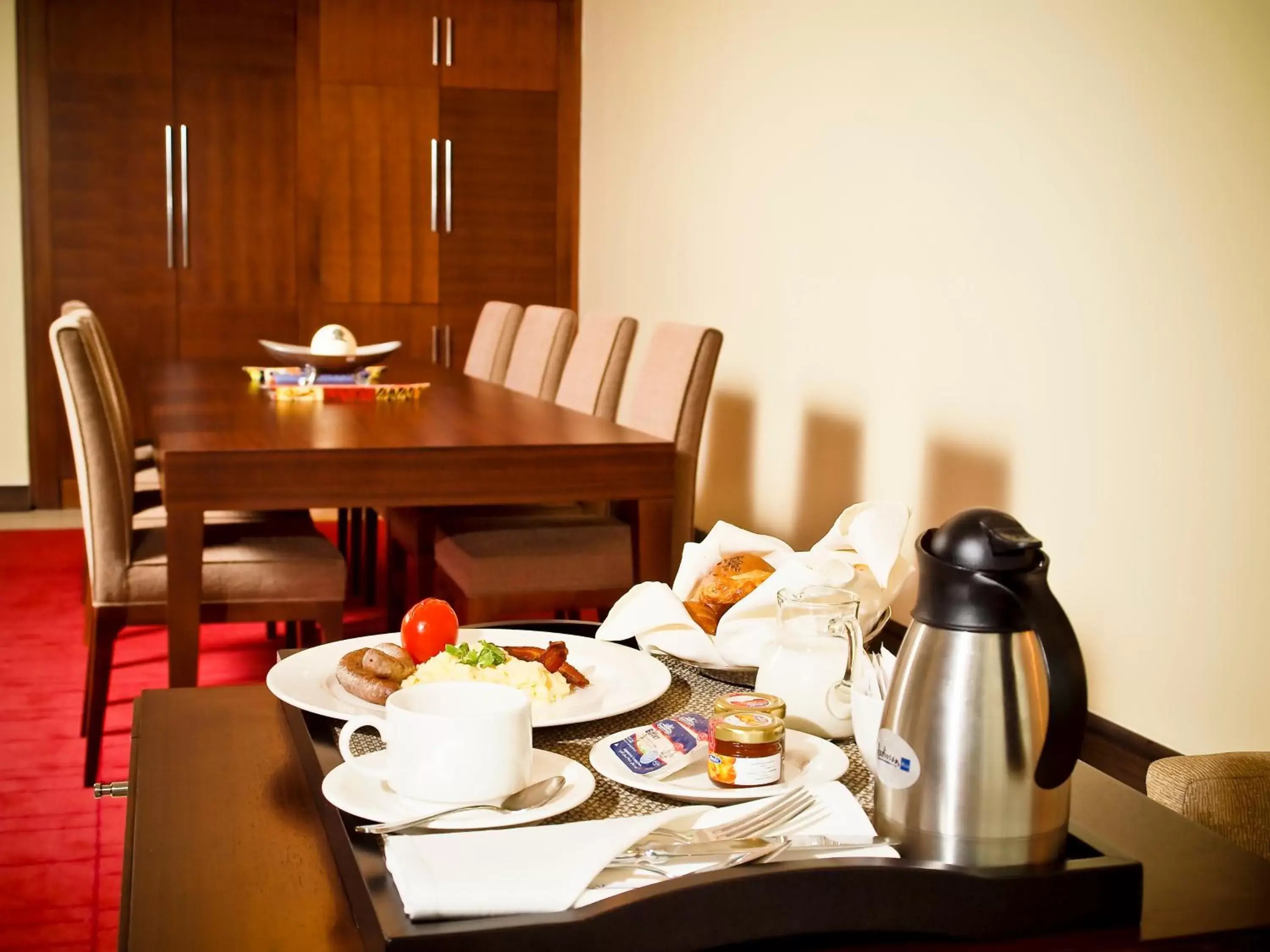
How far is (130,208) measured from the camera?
577 centimetres

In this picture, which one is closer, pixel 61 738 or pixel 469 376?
pixel 61 738

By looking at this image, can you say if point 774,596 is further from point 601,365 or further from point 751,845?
point 601,365

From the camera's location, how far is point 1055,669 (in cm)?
76

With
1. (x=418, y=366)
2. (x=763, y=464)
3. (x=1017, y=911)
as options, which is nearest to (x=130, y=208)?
(x=418, y=366)

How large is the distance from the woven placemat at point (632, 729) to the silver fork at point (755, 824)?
0.18ft

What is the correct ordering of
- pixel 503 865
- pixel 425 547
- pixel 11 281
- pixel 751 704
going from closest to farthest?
pixel 503 865 → pixel 751 704 → pixel 425 547 → pixel 11 281

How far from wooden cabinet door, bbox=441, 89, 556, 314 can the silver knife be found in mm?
5602

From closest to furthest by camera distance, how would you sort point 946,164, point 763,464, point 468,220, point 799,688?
point 799,688, point 946,164, point 763,464, point 468,220

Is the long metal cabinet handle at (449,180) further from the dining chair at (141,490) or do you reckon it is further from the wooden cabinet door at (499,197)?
the dining chair at (141,490)

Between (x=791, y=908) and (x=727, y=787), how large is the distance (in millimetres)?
161

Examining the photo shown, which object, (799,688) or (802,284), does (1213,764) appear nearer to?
(799,688)

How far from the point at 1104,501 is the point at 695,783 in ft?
6.28

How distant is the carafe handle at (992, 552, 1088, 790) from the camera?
0.76 meters

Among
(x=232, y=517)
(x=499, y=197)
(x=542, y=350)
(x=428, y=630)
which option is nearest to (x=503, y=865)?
(x=428, y=630)
